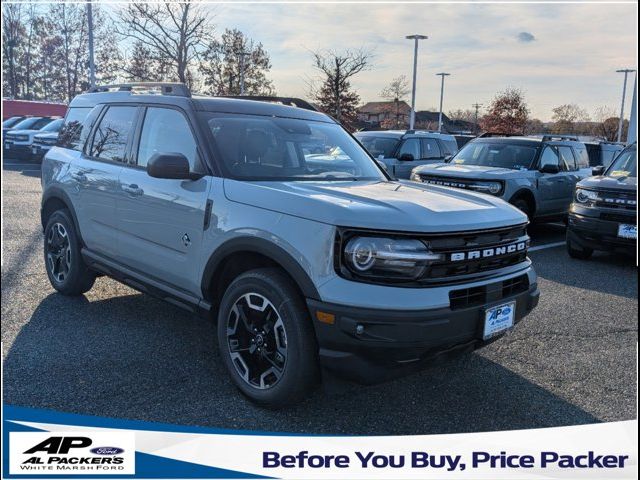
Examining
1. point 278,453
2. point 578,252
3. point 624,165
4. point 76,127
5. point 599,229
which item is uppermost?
point 76,127

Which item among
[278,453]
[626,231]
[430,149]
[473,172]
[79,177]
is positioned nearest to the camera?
[278,453]

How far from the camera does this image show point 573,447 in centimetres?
303

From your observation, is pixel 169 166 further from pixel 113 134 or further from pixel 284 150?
pixel 113 134

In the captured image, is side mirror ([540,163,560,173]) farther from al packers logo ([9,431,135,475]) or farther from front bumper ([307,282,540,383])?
al packers logo ([9,431,135,475])

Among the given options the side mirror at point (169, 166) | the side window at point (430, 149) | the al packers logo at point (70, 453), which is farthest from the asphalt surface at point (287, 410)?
the side window at point (430, 149)

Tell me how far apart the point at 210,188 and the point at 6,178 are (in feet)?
46.1

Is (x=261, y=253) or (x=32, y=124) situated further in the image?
(x=32, y=124)

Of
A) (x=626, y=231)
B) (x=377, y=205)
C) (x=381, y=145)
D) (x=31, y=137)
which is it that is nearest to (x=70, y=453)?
(x=377, y=205)

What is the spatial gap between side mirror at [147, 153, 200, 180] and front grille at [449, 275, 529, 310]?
1.81 meters

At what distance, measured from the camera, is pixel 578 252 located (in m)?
7.79

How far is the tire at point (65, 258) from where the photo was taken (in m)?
4.96

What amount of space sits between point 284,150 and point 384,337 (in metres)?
1.77

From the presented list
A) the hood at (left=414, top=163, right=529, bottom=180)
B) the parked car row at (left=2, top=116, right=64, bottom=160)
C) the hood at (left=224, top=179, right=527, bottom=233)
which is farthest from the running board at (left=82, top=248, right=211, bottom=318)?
the parked car row at (left=2, top=116, right=64, bottom=160)

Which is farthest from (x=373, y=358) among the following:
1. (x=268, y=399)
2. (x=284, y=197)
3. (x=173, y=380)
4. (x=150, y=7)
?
(x=150, y=7)
